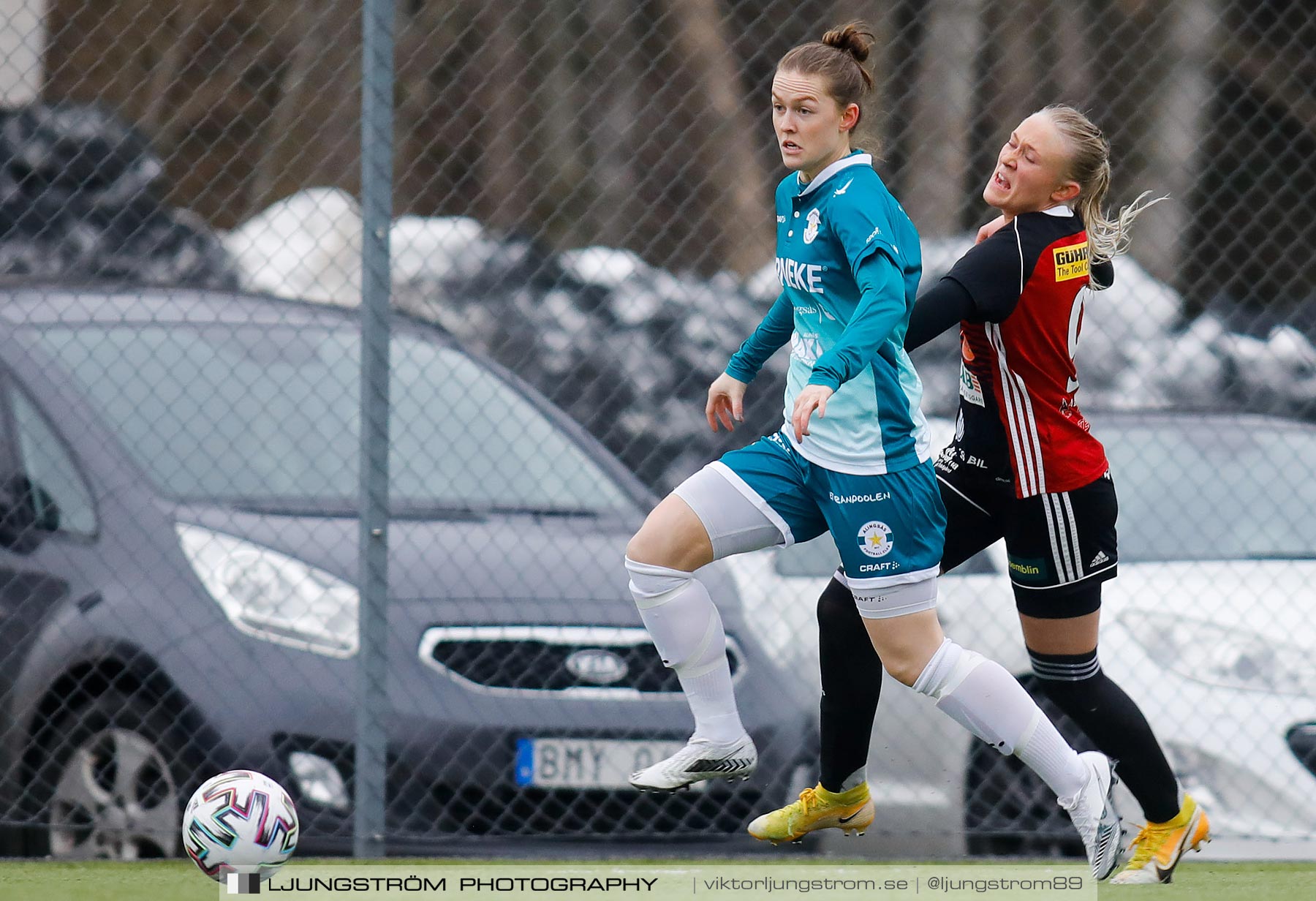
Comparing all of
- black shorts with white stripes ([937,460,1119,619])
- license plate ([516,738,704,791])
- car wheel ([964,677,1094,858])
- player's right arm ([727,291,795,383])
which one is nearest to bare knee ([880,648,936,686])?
black shorts with white stripes ([937,460,1119,619])

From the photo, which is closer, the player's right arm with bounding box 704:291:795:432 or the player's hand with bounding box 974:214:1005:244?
the player's hand with bounding box 974:214:1005:244

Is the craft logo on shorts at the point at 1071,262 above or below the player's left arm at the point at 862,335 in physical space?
above

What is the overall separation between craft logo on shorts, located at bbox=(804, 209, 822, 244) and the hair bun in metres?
0.37

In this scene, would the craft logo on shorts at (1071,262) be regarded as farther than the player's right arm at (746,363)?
No

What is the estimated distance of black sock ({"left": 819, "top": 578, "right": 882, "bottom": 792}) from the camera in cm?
378

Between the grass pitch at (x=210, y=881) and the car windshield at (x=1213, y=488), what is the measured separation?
107 centimetres

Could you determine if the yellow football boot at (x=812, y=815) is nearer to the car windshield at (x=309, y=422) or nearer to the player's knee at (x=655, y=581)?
the player's knee at (x=655, y=581)

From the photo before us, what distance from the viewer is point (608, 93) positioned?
923cm

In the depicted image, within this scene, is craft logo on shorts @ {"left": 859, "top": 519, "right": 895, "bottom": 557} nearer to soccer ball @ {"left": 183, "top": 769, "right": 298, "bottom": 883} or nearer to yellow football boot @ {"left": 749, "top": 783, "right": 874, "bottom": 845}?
yellow football boot @ {"left": 749, "top": 783, "right": 874, "bottom": 845}

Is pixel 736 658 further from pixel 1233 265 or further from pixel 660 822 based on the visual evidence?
pixel 1233 265

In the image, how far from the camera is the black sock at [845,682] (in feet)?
12.4

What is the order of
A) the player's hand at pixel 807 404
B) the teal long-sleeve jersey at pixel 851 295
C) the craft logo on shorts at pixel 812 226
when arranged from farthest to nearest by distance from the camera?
the craft logo on shorts at pixel 812 226
the teal long-sleeve jersey at pixel 851 295
the player's hand at pixel 807 404

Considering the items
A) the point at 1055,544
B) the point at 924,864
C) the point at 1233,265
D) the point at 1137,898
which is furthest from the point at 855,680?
the point at 1233,265

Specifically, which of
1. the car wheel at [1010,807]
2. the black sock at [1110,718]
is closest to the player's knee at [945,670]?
the black sock at [1110,718]
